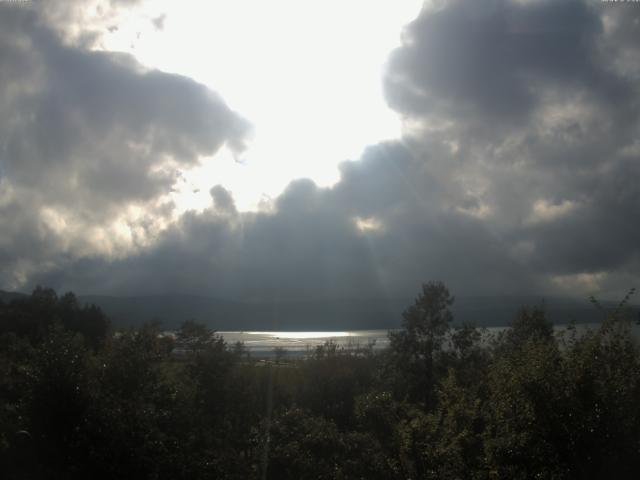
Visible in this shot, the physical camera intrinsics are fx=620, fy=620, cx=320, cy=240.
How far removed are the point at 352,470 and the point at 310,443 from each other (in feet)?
4.36

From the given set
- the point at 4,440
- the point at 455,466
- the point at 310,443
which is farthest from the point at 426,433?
the point at 4,440

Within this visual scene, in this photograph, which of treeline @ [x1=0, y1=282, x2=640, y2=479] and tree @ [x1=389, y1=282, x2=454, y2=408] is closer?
treeline @ [x1=0, y1=282, x2=640, y2=479]

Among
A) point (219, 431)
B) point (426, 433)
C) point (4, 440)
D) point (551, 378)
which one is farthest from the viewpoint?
point (219, 431)

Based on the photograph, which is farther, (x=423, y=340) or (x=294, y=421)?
(x=423, y=340)

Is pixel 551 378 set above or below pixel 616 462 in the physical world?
above

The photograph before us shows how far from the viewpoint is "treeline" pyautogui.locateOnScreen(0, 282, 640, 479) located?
1009cm

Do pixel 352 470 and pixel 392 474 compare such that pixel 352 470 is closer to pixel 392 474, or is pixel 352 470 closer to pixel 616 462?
pixel 392 474

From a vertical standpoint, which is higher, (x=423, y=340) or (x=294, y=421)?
(x=423, y=340)

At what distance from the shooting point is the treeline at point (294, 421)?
1009cm

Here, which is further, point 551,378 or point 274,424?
point 274,424

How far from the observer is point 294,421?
16844 millimetres

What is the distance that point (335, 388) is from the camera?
3984 centimetres

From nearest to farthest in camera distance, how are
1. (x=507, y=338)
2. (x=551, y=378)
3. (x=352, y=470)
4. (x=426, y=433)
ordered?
(x=551, y=378), (x=426, y=433), (x=352, y=470), (x=507, y=338)

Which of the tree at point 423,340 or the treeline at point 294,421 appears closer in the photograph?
the treeline at point 294,421
